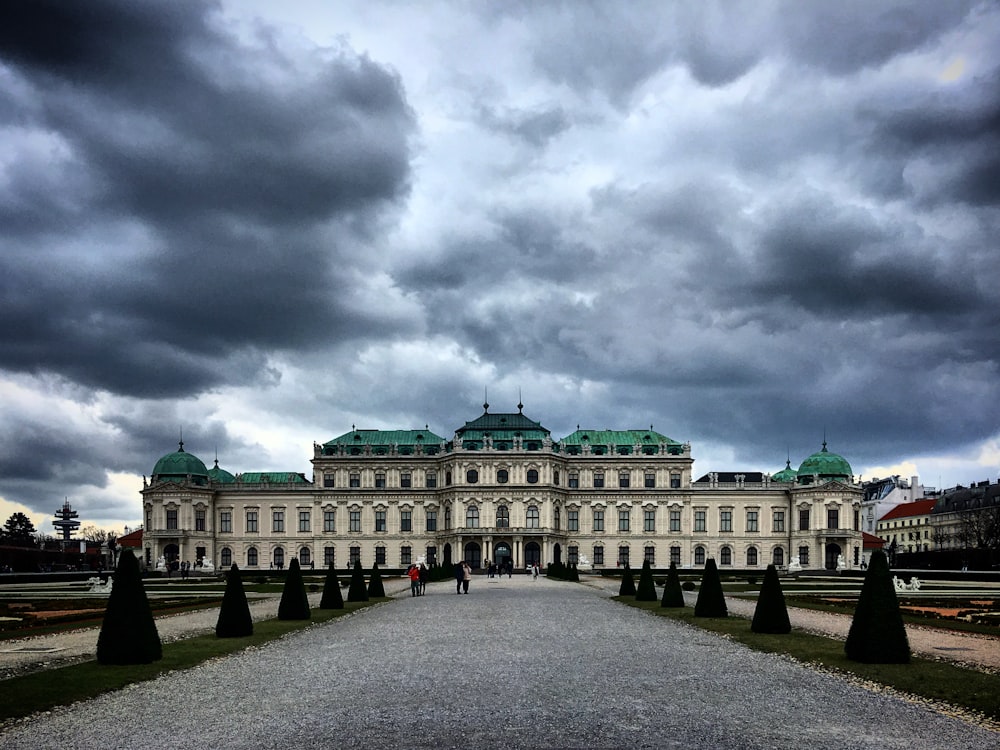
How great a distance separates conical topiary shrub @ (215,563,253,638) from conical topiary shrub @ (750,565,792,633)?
14.1 meters

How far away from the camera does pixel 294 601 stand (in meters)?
34.0

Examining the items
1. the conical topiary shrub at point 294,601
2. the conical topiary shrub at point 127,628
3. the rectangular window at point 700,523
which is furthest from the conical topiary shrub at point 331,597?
the rectangular window at point 700,523

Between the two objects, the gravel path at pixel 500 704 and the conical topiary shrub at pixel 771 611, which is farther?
the conical topiary shrub at pixel 771 611

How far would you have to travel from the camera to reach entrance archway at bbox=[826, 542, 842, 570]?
10494cm

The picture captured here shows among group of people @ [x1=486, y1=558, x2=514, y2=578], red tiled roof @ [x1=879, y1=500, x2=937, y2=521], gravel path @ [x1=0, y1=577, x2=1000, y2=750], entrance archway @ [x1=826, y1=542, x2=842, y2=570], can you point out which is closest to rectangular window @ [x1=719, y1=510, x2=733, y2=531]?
entrance archway @ [x1=826, y1=542, x2=842, y2=570]

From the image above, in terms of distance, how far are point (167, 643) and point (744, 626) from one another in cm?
1647

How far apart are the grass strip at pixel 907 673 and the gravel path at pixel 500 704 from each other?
2.20 ft

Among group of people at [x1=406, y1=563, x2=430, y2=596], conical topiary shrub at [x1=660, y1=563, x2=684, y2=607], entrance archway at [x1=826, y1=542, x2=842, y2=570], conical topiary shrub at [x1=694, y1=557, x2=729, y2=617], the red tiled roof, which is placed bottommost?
entrance archway at [x1=826, y1=542, x2=842, y2=570]

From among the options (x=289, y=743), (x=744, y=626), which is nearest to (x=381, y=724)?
(x=289, y=743)

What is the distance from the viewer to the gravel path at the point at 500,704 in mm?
13609

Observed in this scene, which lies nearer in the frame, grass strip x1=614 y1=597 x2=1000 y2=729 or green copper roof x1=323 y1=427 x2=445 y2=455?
grass strip x1=614 y1=597 x2=1000 y2=729

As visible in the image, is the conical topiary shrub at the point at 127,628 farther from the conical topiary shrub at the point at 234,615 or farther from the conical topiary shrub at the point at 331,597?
the conical topiary shrub at the point at 331,597

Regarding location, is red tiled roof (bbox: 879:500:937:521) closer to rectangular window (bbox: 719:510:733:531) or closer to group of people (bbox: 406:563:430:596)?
rectangular window (bbox: 719:510:733:531)

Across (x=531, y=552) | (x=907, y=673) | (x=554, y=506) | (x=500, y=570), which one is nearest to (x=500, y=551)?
(x=531, y=552)
